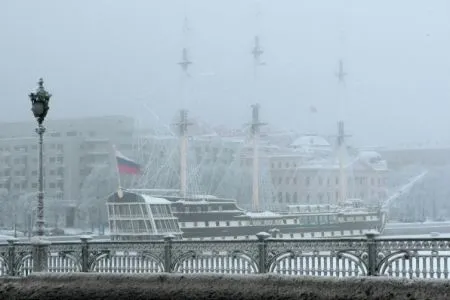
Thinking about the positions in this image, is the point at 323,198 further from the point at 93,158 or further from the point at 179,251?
the point at 179,251

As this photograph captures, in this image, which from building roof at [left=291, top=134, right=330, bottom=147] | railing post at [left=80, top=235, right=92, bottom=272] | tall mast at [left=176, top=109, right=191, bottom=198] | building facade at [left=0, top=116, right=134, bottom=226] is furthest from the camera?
building roof at [left=291, top=134, right=330, bottom=147]

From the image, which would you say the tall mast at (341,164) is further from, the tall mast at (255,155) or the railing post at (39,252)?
the railing post at (39,252)

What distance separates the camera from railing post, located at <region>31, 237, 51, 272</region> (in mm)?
14836

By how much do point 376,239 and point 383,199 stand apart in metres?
44.9

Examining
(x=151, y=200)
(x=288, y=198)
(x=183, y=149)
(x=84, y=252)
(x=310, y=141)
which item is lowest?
(x=84, y=252)

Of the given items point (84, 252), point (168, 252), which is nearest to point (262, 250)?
point (168, 252)

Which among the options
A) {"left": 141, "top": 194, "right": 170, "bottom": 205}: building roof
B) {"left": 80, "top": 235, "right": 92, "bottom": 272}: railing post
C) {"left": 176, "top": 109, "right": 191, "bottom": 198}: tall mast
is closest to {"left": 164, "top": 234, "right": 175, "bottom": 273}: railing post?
{"left": 80, "top": 235, "right": 92, "bottom": 272}: railing post

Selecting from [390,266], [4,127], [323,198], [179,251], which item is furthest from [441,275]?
[4,127]

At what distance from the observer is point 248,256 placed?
15094 mm

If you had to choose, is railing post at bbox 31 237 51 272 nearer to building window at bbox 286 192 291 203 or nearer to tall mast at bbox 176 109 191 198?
tall mast at bbox 176 109 191 198

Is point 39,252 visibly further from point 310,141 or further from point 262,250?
point 310,141

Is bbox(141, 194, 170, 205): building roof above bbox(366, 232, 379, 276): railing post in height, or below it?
above

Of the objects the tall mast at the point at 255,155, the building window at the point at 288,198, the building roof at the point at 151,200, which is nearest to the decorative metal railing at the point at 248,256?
the building roof at the point at 151,200

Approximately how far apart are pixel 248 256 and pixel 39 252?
149 inches
